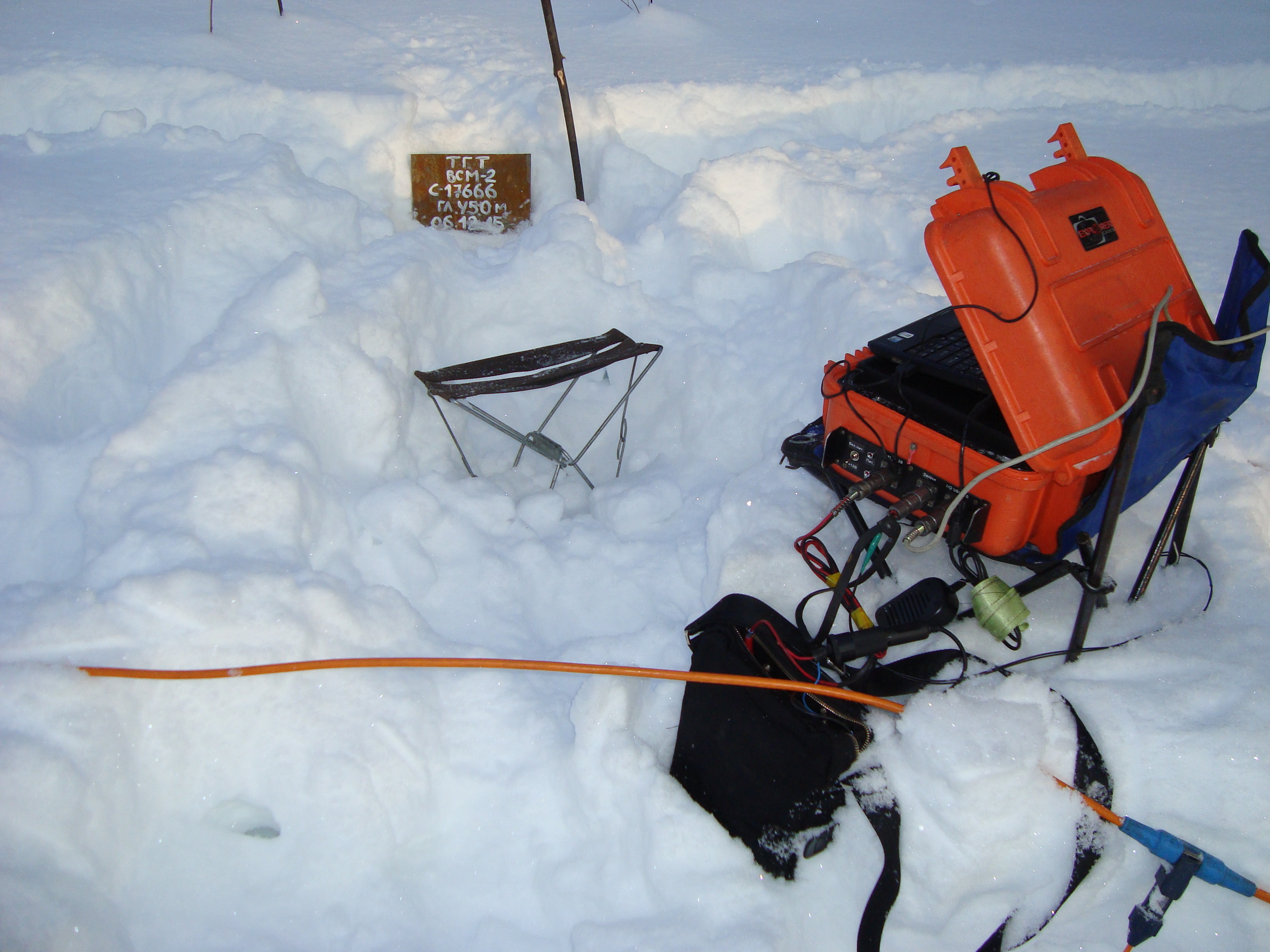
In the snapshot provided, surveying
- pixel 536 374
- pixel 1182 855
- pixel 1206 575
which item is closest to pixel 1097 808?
pixel 1182 855

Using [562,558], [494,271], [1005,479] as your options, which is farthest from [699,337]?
[1005,479]

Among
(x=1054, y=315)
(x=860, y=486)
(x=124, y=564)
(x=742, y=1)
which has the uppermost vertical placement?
(x=742, y=1)

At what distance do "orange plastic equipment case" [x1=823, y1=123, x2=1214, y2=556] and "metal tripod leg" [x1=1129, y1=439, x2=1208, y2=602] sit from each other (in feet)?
0.81

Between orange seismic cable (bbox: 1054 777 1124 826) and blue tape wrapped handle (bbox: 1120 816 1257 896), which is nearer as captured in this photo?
blue tape wrapped handle (bbox: 1120 816 1257 896)

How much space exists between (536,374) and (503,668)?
125 centimetres

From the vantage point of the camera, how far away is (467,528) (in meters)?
2.60

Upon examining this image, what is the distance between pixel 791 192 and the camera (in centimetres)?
396

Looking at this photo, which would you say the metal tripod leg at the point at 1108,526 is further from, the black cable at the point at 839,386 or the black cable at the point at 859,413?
the black cable at the point at 839,386

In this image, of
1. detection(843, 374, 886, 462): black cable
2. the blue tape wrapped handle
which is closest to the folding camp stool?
detection(843, 374, 886, 462): black cable

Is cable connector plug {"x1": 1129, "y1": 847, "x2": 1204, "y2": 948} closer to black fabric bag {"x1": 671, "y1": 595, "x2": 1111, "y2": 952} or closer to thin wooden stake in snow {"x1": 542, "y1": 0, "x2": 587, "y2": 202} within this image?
black fabric bag {"x1": 671, "y1": 595, "x2": 1111, "y2": 952}

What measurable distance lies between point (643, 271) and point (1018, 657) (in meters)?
2.44

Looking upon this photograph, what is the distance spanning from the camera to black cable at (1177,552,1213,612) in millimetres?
2045

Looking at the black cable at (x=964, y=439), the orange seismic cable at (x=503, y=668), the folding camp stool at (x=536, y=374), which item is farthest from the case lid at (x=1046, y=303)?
the folding camp stool at (x=536, y=374)

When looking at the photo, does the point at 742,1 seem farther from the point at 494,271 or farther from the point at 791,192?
the point at 494,271
